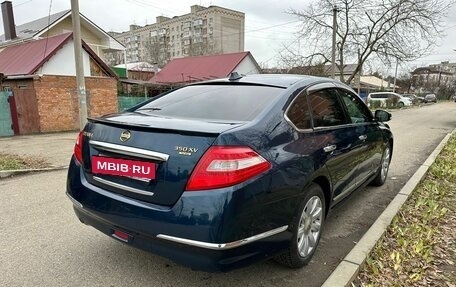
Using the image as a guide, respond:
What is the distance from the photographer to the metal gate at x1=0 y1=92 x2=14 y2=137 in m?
13.0

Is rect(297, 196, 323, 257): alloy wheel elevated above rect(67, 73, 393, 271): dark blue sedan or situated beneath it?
situated beneath

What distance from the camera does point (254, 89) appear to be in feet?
10.6

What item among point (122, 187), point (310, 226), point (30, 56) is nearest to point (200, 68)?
point (30, 56)

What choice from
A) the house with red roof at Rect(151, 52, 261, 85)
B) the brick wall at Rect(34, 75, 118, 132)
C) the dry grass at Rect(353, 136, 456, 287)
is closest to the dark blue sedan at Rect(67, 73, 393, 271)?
the dry grass at Rect(353, 136, 456, 287)

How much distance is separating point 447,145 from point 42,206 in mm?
9199

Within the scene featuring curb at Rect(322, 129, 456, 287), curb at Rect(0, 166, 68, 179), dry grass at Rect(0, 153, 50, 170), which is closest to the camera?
curb at Rect(322, 129, 456, 287)

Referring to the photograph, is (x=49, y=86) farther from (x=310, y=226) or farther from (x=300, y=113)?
(x=310, y=226)

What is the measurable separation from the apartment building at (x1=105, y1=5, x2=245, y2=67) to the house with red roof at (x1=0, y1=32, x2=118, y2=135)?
39.2 m

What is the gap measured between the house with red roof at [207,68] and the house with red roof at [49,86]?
10.7 metres

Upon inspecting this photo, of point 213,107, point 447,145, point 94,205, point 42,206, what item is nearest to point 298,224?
point 213,107

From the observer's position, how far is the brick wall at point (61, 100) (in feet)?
45.9

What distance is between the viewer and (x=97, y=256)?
322cm

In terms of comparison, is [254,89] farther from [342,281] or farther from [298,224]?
[342,281]

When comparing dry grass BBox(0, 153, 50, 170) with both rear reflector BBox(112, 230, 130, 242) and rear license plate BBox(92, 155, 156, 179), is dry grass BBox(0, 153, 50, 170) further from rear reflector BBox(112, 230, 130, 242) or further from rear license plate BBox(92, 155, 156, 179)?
rear reflector BBox(112, 230, 130, 242)
